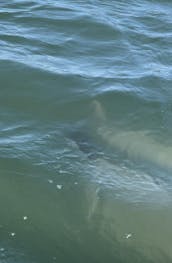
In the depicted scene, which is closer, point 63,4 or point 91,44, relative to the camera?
point 91,44

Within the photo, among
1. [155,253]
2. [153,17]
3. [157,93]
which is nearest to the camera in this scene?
[155,253]

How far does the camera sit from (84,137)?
10.8 m

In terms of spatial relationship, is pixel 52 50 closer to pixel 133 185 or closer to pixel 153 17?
pixel 153 17

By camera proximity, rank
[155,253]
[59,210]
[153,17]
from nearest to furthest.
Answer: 1. [155,253]
2. [59,210]
3. [153,17]

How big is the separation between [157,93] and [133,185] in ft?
11.9

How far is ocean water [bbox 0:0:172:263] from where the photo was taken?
869 centimetres

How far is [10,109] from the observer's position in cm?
1162

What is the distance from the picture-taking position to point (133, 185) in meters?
9.70

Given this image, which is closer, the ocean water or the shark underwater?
the ocean water

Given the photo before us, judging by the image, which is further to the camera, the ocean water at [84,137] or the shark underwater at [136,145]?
the shark underwater at [136,145]

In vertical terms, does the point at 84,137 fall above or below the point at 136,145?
above

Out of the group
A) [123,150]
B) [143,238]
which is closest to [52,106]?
[123,150]

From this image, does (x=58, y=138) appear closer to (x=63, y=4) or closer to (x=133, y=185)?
(x=133, y=185)

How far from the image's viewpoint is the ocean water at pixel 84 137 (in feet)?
28.5
